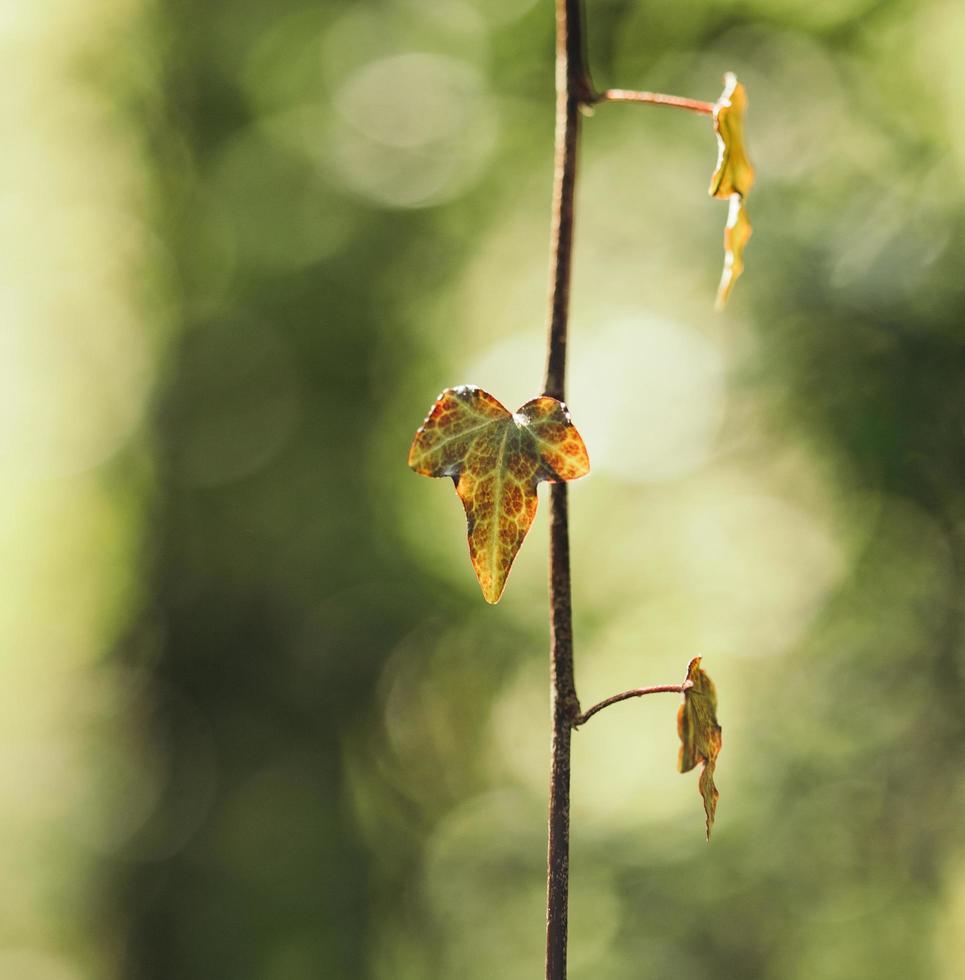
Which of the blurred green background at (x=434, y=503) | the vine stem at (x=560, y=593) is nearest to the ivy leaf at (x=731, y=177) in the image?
the vine stem at (x=560, y=593)

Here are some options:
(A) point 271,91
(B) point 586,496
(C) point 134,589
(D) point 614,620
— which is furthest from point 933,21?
(C) point 134,589

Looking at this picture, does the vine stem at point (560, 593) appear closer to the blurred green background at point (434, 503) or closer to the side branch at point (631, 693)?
the side branch at point (631, 693)

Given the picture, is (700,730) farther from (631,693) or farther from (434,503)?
(434,503)

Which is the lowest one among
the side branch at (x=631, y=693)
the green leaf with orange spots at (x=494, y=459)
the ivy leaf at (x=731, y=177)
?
the side branch at (x=631, y=693)

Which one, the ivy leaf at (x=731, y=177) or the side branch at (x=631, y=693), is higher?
the ivy leaf at (x=731, y=177)

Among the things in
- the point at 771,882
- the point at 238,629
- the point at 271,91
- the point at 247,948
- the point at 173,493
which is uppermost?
the point at 271,91

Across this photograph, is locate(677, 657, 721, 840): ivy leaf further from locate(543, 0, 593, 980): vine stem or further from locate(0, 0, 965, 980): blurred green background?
locate(0, 0, 965, 980): blurred green background

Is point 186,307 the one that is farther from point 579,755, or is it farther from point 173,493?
point 579,755

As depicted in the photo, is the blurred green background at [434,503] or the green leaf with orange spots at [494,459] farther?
the blurred green background at [434,503]
